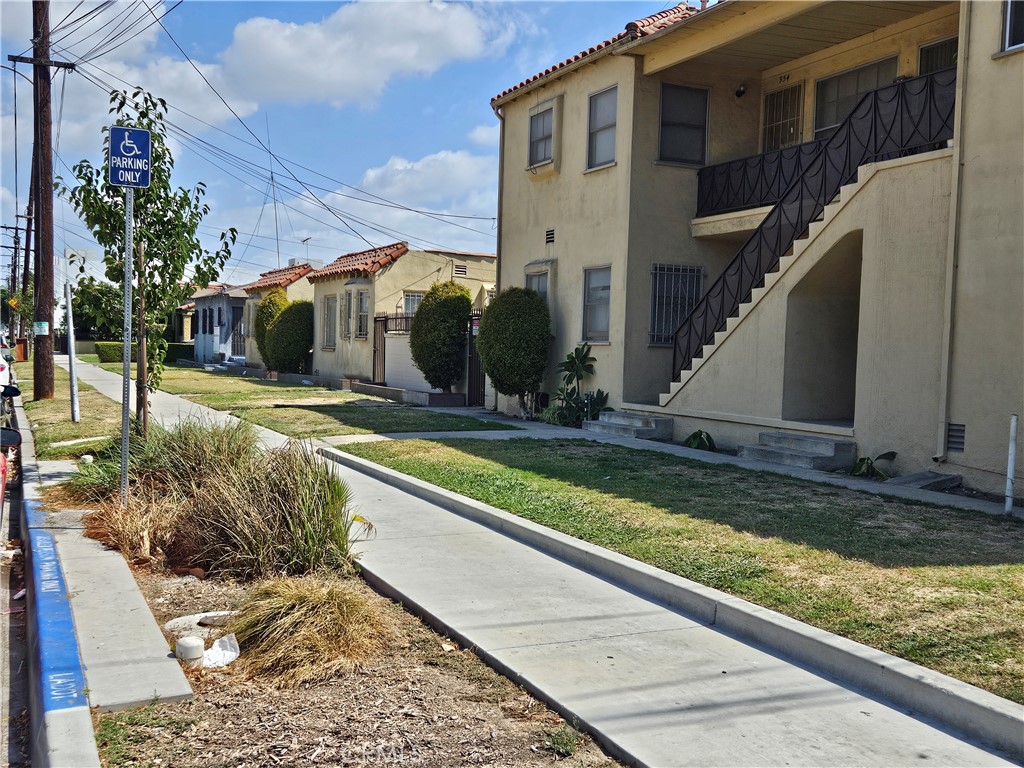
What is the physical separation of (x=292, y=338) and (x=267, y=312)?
2510 millimetres

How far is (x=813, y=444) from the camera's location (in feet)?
38.5

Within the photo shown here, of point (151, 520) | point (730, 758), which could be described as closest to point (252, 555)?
point (151, 520)

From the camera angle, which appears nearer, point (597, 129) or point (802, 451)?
point (802, 451)

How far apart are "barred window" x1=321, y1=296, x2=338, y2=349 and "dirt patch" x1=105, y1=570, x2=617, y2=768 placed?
26935 millimetres

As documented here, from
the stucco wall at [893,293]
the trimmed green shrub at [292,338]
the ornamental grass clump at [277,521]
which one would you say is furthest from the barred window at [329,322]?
the ornamental grass clump at [277,521]

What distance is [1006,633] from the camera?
513 centimetres

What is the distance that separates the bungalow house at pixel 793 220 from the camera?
9844 millimetres

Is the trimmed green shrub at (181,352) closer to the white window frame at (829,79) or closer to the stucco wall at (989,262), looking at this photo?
the white window frame at (829,79)

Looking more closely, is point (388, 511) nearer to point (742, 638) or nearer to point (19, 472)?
point (742, 638)

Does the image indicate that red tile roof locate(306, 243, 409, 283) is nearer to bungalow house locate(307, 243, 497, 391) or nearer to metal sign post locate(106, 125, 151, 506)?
bungalow house locate(307, 243, 497, 391)

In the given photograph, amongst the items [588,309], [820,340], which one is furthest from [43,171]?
[820,340]

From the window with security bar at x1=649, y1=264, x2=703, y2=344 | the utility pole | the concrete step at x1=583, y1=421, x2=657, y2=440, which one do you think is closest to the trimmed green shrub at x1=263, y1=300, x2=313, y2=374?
the utility pole

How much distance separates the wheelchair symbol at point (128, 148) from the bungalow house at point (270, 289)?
28.8 meters

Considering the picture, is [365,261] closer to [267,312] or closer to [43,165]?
[267,312]
